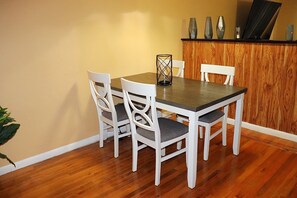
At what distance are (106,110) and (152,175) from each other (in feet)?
2.64

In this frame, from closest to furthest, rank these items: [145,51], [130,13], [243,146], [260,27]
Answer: [243,146] → [130,13] → [145,51] → [260,27]

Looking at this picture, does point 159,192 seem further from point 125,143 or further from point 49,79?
point 49,79

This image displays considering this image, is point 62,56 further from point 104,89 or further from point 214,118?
point 214,118

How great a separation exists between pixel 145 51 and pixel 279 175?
2110mm

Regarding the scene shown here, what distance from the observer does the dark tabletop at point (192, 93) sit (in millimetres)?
1991

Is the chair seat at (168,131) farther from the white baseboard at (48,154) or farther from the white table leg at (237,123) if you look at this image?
the white baseboard at (48,154)

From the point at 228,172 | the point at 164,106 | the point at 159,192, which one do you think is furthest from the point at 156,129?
the point at 228,172

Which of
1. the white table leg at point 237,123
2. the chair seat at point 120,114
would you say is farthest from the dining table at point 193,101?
the chair seat at point 120,114

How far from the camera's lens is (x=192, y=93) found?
2.26m

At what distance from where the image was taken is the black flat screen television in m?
3.91

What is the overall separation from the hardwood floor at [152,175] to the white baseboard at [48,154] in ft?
0.17

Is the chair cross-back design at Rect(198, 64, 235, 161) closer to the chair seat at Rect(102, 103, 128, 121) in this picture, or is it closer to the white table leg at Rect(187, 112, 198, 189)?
the white table leg at Rect(187, 112, 198, 189)

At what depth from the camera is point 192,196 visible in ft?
6.61

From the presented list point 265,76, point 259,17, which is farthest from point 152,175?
point 259,17
